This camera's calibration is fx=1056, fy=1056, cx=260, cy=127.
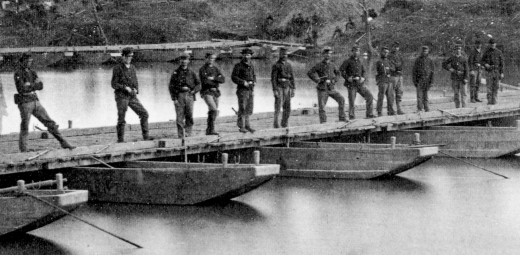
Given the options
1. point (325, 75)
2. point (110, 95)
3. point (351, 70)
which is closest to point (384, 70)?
point (351, 70)

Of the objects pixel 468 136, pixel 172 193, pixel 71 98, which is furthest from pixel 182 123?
pixel 71 98

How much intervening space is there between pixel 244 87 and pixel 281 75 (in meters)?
1.36

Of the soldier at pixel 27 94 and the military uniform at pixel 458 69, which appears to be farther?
the military uniform at pixel 458 69

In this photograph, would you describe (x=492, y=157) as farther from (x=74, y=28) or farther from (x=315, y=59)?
(x=74, y=28)

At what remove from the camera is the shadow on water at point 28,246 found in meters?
A: 20.4

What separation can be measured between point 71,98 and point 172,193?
128 ft

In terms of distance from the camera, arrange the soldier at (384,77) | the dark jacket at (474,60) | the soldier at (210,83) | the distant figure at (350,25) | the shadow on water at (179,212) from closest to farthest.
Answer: the shadow on water at (179,212)
the soldier at (210,83)
the soldier at (384,77)
the dark jacket at (474,60)
the distant figure at (350,25)

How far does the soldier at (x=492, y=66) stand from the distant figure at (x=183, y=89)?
1185cm

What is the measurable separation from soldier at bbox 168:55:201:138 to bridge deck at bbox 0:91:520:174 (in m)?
0.67

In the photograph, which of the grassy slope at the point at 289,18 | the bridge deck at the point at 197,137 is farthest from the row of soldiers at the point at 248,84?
the grassy slope at the point at 289,18

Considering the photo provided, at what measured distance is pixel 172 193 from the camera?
2377cm

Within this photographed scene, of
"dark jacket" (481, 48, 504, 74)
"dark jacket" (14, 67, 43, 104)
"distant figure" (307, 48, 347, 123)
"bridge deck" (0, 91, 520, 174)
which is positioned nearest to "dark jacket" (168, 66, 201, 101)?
"bridge deck" (0, 91, 520, 174)

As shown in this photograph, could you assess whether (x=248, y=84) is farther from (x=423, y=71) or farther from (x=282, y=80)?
(x=423, y=71)

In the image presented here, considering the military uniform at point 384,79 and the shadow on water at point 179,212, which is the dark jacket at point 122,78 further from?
the military uniform at point 384,79
